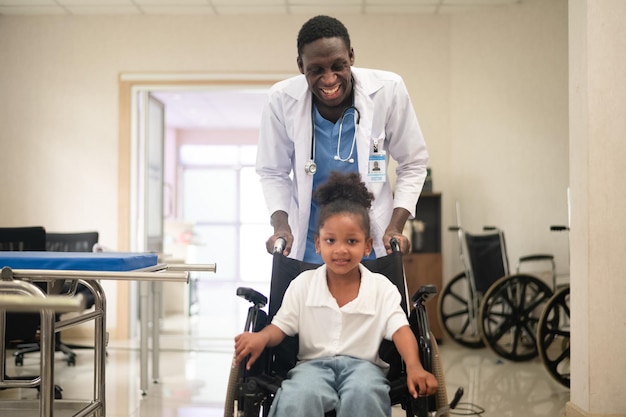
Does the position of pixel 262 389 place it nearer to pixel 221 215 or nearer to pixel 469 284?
pixel 469 284

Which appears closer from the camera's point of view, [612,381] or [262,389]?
[262,389]

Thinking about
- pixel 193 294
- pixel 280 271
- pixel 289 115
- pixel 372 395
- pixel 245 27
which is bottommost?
pixel 193 294

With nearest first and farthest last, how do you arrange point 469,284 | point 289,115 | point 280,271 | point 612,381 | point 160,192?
point 280,271
point 289,115
point 612,381
point 469,284
point 160,192

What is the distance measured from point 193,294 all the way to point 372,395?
22.9 feet

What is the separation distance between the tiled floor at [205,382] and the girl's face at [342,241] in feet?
5.13

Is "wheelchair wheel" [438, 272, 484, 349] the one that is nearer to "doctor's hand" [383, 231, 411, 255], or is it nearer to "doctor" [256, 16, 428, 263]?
"doctor" [256, 16, 428, 263]

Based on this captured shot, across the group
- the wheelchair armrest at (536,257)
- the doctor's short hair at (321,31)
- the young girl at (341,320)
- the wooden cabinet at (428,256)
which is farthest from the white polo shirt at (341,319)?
the wooden cabinet at (428,256)

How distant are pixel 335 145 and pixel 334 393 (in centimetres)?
82

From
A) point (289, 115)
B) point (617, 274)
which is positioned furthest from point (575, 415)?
point (289, 115)

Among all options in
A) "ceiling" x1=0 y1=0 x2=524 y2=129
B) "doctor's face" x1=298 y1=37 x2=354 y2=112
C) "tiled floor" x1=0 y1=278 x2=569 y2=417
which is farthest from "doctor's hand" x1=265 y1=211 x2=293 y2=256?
"ceiling" x1=0 y1=0 x2=524 y2=129

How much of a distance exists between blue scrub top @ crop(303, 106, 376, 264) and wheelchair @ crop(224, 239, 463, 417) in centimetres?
19

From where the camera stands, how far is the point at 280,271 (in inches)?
78.9

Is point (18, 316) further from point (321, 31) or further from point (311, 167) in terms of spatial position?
point (321, 31)

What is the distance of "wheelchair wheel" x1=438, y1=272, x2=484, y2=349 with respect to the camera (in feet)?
17.8
